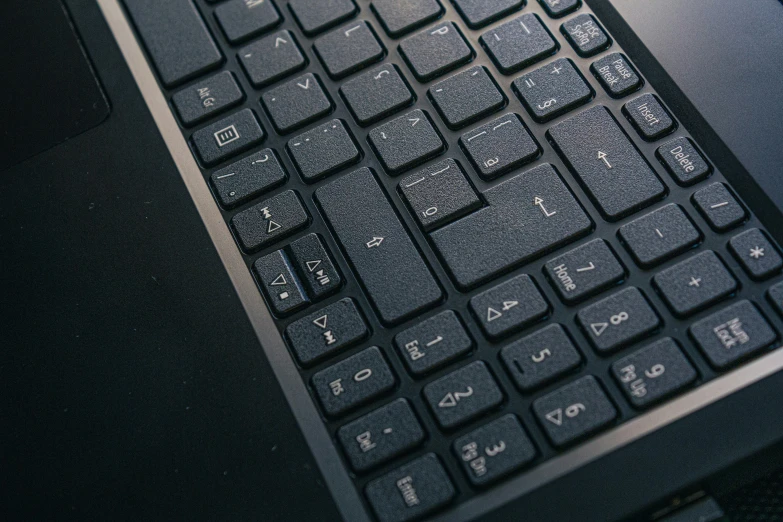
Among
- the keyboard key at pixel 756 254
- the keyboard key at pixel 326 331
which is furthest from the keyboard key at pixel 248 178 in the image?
the keyboard key at pixel 756 254

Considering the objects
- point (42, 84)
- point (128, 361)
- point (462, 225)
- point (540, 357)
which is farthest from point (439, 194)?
point (42, 84)

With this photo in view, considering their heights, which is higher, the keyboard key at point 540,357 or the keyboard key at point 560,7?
the keyboard key at point 560,7

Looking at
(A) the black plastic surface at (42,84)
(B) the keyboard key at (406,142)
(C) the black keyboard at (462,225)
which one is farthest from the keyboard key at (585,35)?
(A) the black plastic surface at (42,84)

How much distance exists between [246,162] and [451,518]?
28 centimetres

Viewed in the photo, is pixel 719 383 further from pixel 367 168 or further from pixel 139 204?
pixel 139 204

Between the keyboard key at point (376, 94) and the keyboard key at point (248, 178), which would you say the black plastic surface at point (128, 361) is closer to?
the keyboard key at point (248, 178)

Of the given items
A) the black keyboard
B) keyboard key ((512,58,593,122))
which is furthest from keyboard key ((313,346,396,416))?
keyboard key ((512,58,593,122))

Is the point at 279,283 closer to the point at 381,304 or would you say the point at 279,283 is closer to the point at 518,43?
the point at 381,304

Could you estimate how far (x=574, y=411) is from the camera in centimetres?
43

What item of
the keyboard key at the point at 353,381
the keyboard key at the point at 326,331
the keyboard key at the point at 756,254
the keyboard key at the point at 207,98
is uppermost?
the keyboard key at the point at 207,98

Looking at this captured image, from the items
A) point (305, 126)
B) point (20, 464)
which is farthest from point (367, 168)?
point (20, 464)

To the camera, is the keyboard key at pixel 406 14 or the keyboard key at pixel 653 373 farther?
the keyboard key at pixel 406 14

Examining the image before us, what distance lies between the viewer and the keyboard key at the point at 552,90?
0.50 meters

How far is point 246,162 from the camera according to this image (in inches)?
20.3
